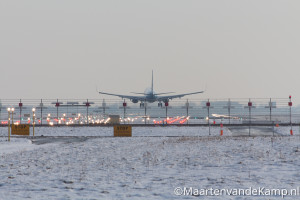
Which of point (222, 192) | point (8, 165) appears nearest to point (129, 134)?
point (8, 165)

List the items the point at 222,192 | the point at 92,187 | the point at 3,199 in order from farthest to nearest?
the point at 92,187, the point at 222,192, the point at 3,199

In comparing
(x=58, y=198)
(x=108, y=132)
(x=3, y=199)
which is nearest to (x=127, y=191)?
(x=58, y=198)

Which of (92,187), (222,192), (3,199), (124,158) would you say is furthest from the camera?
(124,158)

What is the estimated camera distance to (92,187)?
10.2 metres

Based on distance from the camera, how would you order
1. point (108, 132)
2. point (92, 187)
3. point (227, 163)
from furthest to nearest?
point (108, 132) → point (227, 163) → point (92, 187)

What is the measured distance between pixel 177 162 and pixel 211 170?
6.65ft

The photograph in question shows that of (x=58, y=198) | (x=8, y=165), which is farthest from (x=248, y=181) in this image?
(x=8, y=165)

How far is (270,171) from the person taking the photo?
1196 cm

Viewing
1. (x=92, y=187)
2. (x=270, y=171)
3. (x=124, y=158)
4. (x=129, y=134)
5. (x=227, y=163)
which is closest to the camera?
(x=92, y=187)

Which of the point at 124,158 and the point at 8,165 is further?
the point at 124,158

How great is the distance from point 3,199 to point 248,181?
268 inches

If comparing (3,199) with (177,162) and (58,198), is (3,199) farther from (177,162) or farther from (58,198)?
(177,162)

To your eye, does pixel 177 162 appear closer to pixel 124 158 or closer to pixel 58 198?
pixel 124 158

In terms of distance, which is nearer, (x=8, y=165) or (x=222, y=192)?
(x=222, y=192)
